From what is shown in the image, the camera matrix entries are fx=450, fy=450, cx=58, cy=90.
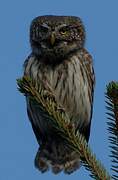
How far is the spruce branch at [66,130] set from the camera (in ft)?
7.49

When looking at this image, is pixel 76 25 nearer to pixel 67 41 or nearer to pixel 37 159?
pixel 67 41

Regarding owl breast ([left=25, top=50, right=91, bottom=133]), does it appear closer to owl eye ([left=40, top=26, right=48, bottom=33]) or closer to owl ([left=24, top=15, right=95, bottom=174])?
owl ([left=24, top=15, right=95, bottom=174])

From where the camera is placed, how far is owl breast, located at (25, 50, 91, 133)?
575 cm

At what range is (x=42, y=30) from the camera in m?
6.31

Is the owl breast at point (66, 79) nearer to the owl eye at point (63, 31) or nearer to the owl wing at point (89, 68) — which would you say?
the owl wing at point (89, 68)

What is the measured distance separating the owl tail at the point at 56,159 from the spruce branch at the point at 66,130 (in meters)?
3.45

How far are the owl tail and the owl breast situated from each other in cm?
62

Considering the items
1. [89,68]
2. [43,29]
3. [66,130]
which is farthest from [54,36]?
[66,130]

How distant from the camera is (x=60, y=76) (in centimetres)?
579

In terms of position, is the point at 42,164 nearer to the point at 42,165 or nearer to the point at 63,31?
the point at 42,165

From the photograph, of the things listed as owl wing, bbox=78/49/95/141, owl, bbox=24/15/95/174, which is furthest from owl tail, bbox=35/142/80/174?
owl wing, bbox=78/49/95/141

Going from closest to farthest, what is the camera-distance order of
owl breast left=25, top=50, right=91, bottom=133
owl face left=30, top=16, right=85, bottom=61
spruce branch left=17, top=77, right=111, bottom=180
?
spruce branch left=17, top=77, right=111, bottom=180
owl breast left=25, top=50, right=91, bottom=133
owl face left=30, top=16, right=85, bottom=61

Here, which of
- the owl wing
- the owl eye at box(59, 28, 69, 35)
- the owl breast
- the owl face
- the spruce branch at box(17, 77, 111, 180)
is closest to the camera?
the spruce branch at box(17, 77, 111, 180)

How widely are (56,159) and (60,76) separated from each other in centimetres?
129
